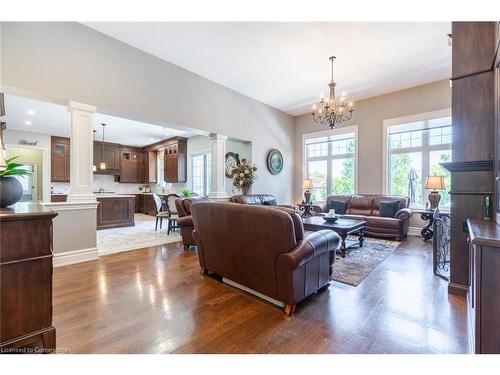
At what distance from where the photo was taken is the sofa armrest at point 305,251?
6.35ft

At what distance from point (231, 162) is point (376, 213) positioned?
12.5ft

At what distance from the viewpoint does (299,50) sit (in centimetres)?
379

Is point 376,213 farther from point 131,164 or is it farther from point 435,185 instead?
point 131,164

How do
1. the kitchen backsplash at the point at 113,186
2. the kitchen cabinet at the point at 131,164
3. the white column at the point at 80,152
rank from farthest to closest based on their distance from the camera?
the kitchen cabinet at the point at 131,164 → the kitchen backsplash at the point at 113,186 → the white column at the point at 80,152

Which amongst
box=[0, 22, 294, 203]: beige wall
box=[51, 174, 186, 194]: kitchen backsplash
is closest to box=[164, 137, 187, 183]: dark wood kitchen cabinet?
box=[51, 174, 186, 194]: kitchen backsplash

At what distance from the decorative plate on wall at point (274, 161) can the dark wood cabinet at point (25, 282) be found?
5.36m

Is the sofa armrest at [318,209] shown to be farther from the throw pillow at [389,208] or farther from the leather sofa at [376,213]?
the throw pillow at [389,208]

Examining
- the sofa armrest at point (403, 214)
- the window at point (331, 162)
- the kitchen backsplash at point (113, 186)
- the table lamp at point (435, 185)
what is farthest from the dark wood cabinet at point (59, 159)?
the table lamp at point (435, 185)

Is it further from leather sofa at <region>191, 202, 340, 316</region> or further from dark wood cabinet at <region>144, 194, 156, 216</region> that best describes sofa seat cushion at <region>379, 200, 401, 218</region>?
dark wood cabinet at <region>144, 194, 156, 216</region>

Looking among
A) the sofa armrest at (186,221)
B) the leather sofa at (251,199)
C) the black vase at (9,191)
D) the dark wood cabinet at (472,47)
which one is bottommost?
the sofa armrest at (186,221)

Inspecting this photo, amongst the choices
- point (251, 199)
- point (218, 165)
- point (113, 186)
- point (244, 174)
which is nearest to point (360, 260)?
point (251, 199)

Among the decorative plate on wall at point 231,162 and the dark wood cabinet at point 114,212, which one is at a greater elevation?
the decorative plate on wall at point 231,162

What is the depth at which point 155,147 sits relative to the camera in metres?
9.43

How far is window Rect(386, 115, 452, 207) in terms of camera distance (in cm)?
507
